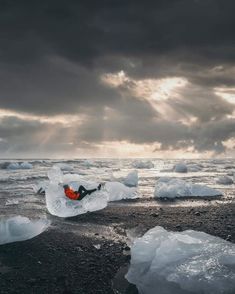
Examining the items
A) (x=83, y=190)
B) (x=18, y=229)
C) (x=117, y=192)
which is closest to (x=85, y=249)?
(x=18, y=229)

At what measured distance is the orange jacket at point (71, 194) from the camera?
32.4 ft

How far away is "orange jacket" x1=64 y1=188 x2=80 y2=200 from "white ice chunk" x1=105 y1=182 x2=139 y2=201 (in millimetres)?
3245

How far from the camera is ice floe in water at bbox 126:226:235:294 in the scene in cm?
440

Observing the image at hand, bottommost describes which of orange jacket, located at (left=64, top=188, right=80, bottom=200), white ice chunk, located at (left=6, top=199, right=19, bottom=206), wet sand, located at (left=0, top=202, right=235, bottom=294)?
wet sand, located at (left=0, top=202, right=235, bottom=294)

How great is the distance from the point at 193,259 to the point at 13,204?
8.82 meters

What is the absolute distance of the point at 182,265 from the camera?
4.76 metres

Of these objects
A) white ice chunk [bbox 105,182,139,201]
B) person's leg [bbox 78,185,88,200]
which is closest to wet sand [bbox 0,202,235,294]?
person's leg [bbox 78,185,88,200]

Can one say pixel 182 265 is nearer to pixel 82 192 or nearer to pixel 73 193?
pixel 73 193

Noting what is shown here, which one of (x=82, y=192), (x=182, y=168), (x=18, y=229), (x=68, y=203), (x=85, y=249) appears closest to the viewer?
(x=85, y=249)

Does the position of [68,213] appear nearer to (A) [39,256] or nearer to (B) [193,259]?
(A) [39,256]

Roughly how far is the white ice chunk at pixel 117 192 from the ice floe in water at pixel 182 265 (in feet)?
24.7

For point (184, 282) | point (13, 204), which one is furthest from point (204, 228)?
point (13, 204)

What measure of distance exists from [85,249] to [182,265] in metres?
2.43

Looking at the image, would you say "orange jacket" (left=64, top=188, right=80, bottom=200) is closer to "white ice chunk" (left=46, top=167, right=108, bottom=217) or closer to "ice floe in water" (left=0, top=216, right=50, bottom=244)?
"white ice chunk" (left=46, top=167, right=108, bottom=217)
